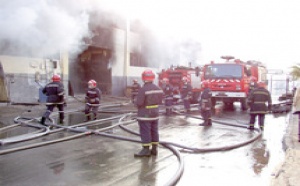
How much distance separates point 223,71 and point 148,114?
7.93 m

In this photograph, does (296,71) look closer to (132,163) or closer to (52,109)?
(52,109)

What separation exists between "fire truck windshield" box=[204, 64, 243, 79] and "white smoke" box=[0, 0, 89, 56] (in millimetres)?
5675

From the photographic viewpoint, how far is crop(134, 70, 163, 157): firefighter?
16.3ft

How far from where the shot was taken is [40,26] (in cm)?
1065

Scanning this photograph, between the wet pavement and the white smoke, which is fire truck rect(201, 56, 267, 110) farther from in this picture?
the white smoke

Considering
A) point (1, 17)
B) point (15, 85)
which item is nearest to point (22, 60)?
point (15, 85)

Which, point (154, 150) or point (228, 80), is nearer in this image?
point (154, 150)

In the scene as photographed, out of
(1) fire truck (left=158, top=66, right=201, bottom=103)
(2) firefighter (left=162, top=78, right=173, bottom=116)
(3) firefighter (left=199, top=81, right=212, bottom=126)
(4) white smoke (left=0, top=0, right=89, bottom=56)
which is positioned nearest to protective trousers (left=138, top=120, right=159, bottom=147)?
(3) firefighter (left=199, top=81, right=212, bottom=126)

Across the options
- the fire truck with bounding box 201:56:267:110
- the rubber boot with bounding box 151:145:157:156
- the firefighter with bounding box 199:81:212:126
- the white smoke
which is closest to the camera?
the rubber boot with bounding box 151:145:157:156

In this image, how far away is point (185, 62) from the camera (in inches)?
916

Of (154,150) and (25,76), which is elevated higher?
(25,76)

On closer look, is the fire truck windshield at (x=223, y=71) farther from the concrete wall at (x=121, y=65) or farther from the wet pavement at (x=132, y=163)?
the concrete wall at (x=121, y=65)

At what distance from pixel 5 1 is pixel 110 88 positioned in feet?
31.3

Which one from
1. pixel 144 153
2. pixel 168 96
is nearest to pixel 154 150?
pixel 144 153
